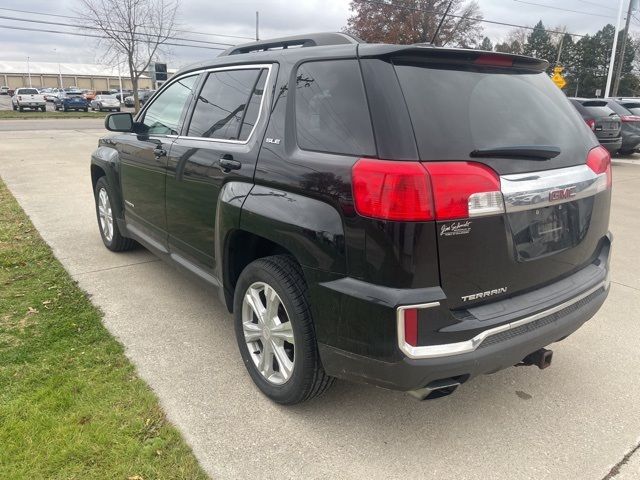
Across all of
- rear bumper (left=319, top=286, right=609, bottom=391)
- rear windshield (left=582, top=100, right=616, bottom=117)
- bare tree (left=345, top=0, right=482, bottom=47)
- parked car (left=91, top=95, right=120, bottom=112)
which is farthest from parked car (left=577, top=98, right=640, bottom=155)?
parked car (left=91, top=95, right=120, bottom=112)

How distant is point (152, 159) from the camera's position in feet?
12.8

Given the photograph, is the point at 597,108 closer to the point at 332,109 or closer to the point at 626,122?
the point at 626,122

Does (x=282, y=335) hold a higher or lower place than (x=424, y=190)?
lower

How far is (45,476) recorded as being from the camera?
2230 millimetres

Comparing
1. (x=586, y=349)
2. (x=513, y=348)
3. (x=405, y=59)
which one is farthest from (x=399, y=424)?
(x=405, y=59)

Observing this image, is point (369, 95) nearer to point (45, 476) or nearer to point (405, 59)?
point (405, 59)

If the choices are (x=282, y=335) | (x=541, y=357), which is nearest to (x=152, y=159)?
(x=282, y=335)

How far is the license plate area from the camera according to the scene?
220 centimetres

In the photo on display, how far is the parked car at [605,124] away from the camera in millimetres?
12328

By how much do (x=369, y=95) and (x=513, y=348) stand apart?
1.26 metres

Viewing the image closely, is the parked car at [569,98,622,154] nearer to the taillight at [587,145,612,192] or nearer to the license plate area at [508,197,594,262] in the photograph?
the taillight at [587,145,612,192]

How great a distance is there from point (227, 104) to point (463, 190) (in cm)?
177

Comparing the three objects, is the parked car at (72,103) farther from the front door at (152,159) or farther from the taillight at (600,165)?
the taillight at (600,165)

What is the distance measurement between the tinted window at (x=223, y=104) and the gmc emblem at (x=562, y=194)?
5.58 feet
